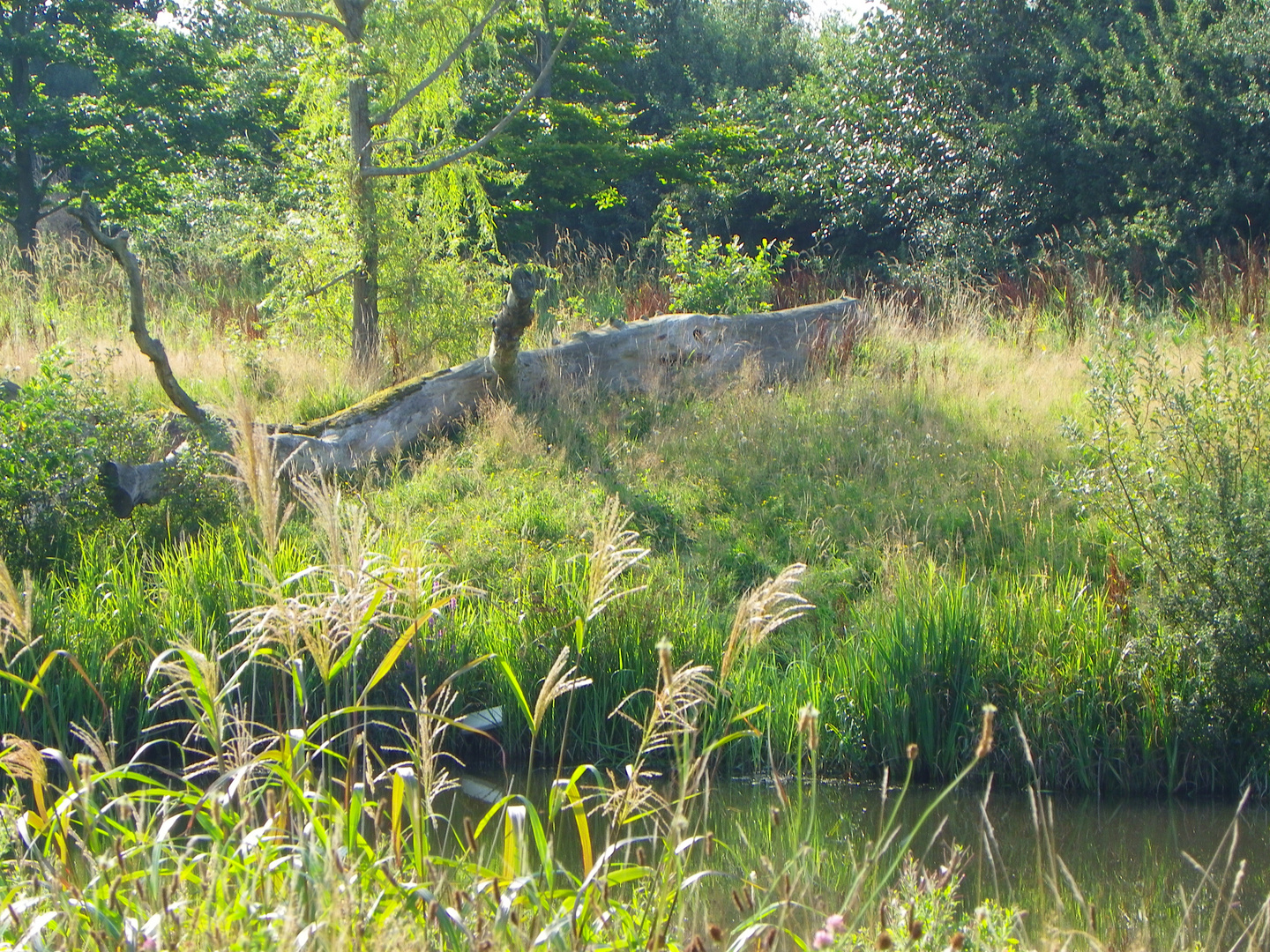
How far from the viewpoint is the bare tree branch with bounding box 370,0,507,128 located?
428 inches

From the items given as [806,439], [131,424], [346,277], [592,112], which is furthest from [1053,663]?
[592,112]

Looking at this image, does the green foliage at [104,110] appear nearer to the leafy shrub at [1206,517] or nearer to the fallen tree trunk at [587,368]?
the fallen tree trunk at [587,368]

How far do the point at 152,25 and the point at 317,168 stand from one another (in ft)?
37.4

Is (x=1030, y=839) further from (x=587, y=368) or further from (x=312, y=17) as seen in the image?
(x=312, y=17)

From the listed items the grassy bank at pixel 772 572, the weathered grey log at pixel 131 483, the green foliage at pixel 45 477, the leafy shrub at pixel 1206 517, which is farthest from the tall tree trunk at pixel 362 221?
the leafy shrub at pixel 1206 517

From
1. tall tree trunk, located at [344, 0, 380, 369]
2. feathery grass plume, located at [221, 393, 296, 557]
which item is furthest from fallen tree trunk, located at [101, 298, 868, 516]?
feathery grass plume, located at [221, 393, 296, 557]

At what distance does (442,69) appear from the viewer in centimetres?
1090

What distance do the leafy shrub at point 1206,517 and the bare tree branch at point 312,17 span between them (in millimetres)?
8034

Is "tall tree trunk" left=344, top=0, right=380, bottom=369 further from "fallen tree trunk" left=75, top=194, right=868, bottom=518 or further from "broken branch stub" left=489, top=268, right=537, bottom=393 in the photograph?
"broken branch stub" left=489, top=268, right=537, bottom=393

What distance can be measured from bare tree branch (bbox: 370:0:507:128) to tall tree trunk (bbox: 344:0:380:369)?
0.18 metres

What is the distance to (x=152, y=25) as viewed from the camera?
20516 millimetres

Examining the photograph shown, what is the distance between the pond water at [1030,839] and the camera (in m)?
4.19

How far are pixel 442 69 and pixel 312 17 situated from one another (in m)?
1.27

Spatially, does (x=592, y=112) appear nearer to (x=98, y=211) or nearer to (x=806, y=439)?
(x=98, y=211)
